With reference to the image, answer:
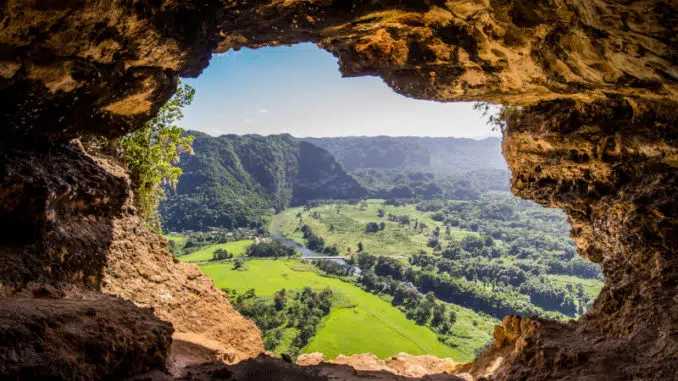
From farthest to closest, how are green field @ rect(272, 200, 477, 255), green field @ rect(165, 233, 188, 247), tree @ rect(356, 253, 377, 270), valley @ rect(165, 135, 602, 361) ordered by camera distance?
green field @ rect(272, 200, 477, 255) < green field @ rect(165, 233, 188, 247) < tree @ rect(356, 253, 377, 270) < valley @ rect(165, 135, 602, 361)

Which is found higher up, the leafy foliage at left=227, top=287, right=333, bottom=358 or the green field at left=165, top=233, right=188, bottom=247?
the green field at left=165, top=233, right=188, bottom=247

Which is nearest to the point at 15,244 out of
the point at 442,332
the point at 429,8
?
the point at 429,8

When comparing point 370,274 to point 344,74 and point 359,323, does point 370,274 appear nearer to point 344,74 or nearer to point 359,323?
point 359,323

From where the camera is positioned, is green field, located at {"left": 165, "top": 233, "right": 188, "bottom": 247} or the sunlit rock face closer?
the sunlit rock face

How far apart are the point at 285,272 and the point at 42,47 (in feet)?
318

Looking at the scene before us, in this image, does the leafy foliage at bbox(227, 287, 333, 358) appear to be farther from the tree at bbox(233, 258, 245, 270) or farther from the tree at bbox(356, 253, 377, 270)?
the tree at bbox(356, 253, 377, 270)

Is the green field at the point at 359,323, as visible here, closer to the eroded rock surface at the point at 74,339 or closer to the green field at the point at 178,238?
the green field at the point at 178,238

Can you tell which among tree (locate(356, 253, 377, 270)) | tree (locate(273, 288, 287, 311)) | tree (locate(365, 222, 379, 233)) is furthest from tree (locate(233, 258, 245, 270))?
tree (locate(365, 222, 379, 233))

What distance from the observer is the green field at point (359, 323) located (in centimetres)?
6150

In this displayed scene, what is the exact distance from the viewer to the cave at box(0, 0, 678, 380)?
23.4 feet

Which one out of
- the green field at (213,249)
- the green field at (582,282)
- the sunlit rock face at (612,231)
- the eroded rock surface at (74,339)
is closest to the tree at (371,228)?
the green field at (213,249)

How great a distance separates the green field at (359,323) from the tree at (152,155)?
143 feet

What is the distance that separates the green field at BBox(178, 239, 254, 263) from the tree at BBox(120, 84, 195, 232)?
96.1 metres

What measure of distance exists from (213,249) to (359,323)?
77162mm
